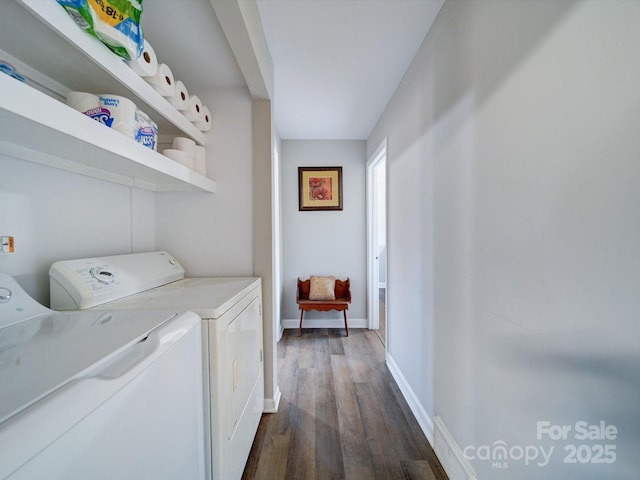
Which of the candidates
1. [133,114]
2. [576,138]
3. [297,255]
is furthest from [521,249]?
[297,255]

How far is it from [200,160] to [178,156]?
0.24m

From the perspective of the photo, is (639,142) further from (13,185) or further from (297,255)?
(297,255)

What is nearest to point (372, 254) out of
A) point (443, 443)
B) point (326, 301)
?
point (326, 301)

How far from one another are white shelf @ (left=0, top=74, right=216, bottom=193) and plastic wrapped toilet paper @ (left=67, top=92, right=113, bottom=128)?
12 cm

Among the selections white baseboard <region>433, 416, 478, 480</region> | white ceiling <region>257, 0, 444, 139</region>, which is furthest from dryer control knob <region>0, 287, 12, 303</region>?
white baseboard <region>433, 416, 478, 480</region>

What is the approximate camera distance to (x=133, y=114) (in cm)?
105

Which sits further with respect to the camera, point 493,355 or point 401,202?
point 401,202

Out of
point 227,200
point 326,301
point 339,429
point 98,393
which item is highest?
point 227,200

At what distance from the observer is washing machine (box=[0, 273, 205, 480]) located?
391 millimetres

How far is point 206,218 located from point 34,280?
2.99ft

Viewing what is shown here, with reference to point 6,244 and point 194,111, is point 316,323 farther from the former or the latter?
point 6,244

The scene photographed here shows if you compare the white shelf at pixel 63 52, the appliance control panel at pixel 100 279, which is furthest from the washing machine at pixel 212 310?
the white shelf at pixel 63 52

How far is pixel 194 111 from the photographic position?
5.20ft

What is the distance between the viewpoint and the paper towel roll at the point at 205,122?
169 cm
